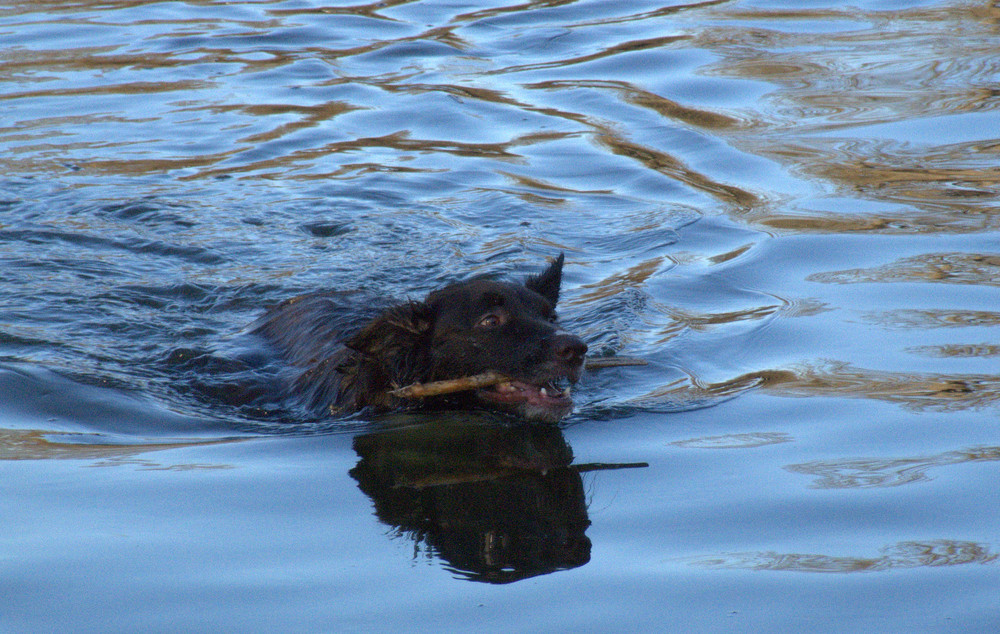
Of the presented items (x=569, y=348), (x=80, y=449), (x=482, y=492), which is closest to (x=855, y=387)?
(x=569, y=348)

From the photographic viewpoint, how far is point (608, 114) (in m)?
16.0

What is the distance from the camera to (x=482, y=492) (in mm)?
5684

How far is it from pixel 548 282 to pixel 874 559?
3572mm

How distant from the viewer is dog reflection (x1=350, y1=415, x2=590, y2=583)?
493 centimetres

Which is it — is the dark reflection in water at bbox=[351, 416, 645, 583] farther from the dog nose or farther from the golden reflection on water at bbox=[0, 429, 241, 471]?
the golden reflection on water at bbox=[0, 429, 241, 471]

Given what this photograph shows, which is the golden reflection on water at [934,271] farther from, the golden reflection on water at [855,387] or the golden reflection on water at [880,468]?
the golden reflection on water at [880,468]

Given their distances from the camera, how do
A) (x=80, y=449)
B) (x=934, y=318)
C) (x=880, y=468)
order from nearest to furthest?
(x=880, y=468) < (x=80, y=449) < (x=934, y=318)

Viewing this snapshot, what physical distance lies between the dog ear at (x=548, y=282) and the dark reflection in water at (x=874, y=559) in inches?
130

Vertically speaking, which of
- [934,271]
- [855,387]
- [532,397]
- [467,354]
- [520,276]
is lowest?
[520,276]

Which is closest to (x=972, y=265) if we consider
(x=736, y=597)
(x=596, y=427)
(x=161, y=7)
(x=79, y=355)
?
(x=596, y=427)

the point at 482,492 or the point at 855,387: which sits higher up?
the point at 482,492

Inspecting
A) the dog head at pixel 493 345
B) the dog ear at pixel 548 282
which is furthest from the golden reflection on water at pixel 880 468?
the dog ear at pixel 548 282

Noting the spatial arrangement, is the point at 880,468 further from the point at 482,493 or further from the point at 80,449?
the point at 80,449

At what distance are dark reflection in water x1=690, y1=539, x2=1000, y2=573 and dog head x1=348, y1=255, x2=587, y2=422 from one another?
81.0 inches
